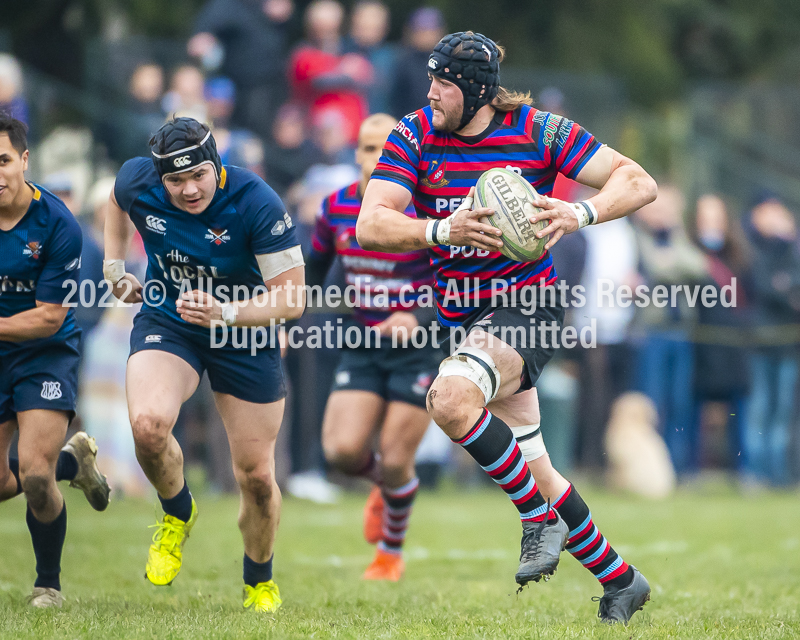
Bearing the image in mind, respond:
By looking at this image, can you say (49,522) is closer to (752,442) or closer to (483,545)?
(483,545)

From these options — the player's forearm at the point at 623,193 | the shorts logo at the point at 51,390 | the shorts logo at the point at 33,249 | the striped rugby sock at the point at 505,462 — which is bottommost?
the striped rugby sock at the point at 505,462

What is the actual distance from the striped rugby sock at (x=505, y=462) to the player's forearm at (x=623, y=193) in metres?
1.13

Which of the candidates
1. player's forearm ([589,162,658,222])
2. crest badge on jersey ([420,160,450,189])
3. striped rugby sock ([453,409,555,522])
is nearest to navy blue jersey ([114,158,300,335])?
crest badge on jersey ([420,160,450,189])

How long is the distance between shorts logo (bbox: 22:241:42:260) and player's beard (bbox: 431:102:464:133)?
7.18ft

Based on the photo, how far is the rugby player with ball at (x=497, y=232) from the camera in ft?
17.7

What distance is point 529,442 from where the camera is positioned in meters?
5.97

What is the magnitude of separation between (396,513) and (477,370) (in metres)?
2.82

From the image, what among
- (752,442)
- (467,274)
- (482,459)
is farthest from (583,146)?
(752,442)

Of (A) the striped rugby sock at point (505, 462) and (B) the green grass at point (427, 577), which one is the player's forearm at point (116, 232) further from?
(A) the striped rugby sock at point (505, 462)

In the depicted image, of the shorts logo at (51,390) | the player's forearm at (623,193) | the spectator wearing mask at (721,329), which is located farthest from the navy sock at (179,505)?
the spectator wearing mask at (721,329)

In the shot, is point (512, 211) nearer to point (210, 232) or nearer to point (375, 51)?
point (210, 232)

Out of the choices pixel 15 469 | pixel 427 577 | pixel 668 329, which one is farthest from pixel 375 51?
pixel 15 469

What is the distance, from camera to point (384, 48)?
1480 centimetres

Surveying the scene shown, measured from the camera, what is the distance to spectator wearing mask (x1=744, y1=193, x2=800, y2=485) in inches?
555
